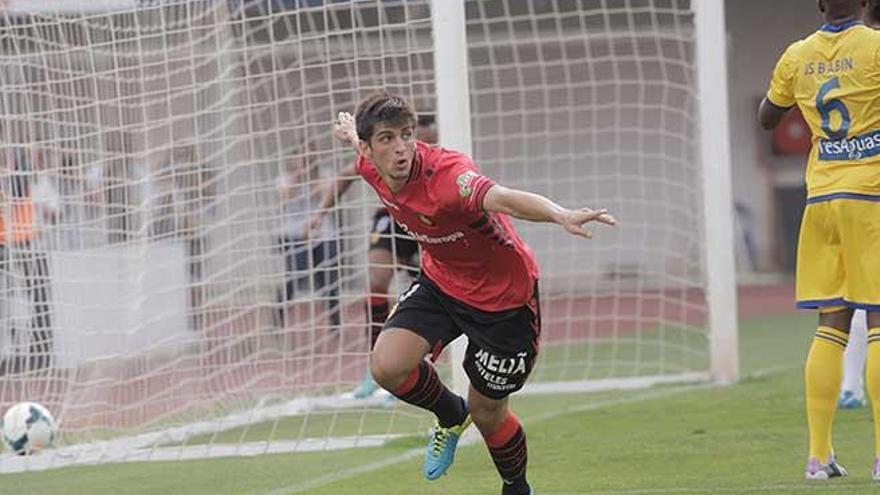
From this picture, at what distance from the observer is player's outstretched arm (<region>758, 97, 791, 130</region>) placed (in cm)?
794

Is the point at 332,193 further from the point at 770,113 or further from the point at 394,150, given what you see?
the point at 394,150

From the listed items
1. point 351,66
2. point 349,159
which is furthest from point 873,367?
point 349,159

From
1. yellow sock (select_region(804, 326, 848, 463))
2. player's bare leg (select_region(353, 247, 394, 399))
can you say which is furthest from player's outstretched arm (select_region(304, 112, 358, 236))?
yellow sock (select_region(804, 326, 848, 463))

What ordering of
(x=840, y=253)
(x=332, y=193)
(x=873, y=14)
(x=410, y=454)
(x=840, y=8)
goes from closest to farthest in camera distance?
(x=840, y=8)
(x=840, y=253)
(x=873, y=14)
(x=410, y=454)
(x=332, y=193)

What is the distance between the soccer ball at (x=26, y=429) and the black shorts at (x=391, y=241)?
2521 mm

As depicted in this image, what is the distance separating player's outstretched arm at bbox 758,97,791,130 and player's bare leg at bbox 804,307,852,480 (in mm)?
877

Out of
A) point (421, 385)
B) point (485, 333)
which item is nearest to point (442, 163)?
point (485, 333)

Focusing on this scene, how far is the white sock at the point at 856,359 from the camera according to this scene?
10727 mm

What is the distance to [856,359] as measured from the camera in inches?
425

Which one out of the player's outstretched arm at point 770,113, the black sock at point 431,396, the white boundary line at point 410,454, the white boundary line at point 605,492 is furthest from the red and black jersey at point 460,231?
the white boundary line at point 410,454

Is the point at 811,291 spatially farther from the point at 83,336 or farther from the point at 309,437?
the point at 83,336

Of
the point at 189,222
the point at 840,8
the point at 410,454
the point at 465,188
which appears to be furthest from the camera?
the point at 189,222

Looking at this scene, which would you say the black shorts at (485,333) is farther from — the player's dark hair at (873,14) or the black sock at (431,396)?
the player's dark hair at (873,14)

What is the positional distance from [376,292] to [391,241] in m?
0.37
